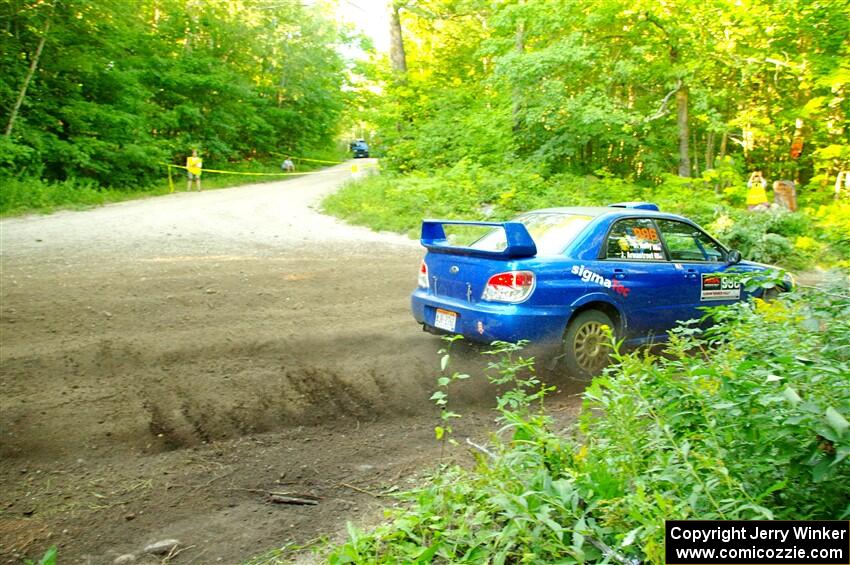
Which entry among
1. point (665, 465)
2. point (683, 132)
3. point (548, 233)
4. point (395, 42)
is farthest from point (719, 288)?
point (395, 42)

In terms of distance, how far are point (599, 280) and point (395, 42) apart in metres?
21.4

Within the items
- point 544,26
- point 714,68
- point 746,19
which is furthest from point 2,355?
point 714,68

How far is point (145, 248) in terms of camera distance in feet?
38.4

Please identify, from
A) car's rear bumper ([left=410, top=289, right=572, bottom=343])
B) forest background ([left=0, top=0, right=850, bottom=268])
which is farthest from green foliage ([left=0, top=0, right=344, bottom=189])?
car's rear bumper ([left=410, top=289, right=572, bottom=343])

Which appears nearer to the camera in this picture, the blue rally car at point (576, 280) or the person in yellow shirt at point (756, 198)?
the blue rally car at point (576, 280)

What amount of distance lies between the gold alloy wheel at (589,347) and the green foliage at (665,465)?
2.24 meters

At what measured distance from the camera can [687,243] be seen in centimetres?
656

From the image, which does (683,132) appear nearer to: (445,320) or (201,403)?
(445,320)

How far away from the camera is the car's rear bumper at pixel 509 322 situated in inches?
206

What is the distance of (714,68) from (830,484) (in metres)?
21.0

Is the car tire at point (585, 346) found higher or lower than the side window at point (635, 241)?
lower

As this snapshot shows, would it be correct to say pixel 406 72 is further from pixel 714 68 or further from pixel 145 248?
pixel 145 248

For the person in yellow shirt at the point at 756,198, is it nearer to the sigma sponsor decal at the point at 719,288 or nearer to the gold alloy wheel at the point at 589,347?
the sigma sponsor decal at the point at 719,288

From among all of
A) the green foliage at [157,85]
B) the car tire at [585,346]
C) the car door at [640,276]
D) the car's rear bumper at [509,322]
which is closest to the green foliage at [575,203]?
the car door at [640,276]
